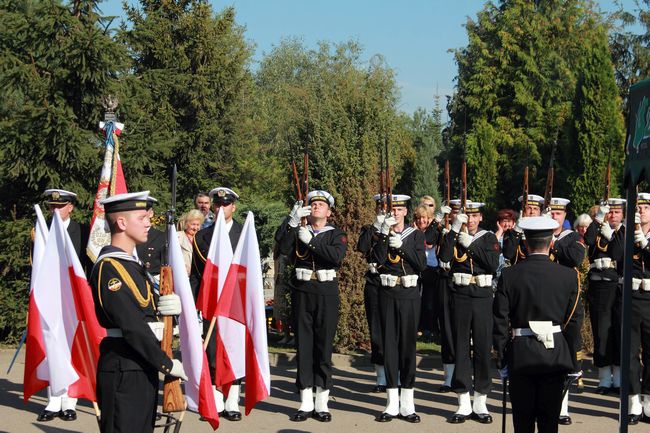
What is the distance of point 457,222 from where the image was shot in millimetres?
9977

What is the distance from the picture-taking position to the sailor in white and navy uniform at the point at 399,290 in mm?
9867

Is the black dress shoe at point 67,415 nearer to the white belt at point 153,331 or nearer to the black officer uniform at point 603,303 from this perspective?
the white belt at point 153,331

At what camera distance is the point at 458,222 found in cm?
997

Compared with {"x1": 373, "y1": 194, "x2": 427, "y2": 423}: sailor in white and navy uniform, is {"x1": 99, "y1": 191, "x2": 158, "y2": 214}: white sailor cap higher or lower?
higher

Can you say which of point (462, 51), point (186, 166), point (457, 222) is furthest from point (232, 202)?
point (462, 51)

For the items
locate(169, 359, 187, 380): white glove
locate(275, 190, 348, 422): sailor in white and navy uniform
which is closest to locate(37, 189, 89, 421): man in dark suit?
locate(275, 190, 348, 422): sailor in white and navy uniform

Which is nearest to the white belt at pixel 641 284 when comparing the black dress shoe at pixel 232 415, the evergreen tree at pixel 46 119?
the black dress shoe at pixel 232 415

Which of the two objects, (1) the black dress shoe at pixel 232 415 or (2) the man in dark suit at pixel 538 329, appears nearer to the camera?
(2) the man in dark suit at pixel 538 329

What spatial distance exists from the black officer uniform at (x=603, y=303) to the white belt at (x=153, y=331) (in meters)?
6.06

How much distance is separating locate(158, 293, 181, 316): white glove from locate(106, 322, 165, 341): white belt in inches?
4.7

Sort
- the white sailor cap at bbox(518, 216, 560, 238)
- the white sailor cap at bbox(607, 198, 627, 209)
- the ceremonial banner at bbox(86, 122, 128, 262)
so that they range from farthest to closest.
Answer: the white sailor cap at bbox(607, 198, 627, 209)
the ceremonial banner at bbox(86, 122, 128, 262)
the white sailor cap at bbox(518, 216, 560, 238)

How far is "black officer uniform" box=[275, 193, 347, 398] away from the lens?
9883 millimetres

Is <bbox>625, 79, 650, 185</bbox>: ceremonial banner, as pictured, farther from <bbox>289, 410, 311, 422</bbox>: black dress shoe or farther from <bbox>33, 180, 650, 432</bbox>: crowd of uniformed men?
<bbox>289, 410, 311, 422</bbox>: black dress shoe

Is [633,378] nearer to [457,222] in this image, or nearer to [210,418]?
[457,222]
